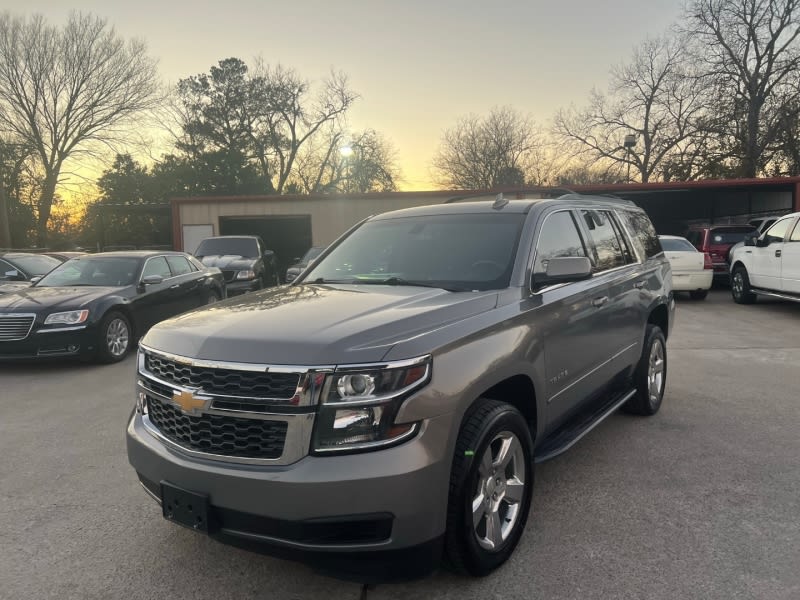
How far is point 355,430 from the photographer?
2213 mm

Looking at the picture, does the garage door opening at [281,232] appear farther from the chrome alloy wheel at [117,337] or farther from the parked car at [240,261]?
the chrome alloy wheel at [117,337]

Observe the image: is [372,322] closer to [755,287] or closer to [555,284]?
[555,284]

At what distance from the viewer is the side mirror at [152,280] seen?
8.45m

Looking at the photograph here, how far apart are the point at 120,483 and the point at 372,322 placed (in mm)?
2476

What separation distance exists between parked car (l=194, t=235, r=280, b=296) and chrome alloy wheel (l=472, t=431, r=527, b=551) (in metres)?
12.0

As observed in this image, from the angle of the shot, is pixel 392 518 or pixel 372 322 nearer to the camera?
pixel 392 518

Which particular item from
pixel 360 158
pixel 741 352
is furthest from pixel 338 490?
pixel 360 158

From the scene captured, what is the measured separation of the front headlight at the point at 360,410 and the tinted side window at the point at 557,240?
58.2 inches

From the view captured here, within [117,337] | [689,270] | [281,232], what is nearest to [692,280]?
[689,270]

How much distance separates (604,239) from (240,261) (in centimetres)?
1163

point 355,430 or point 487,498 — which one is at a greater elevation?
point 355,430

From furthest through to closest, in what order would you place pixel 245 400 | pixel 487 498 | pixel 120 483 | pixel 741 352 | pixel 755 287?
1. pixel 755 287
2. pixel 741 352
3. pixel 120 483
4. pixel 487 498
5. pixel 245 400

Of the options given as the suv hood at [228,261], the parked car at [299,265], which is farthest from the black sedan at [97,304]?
the suv hood at [228,261]

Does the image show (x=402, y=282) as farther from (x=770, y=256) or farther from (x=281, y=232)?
(x=281, y=232)
